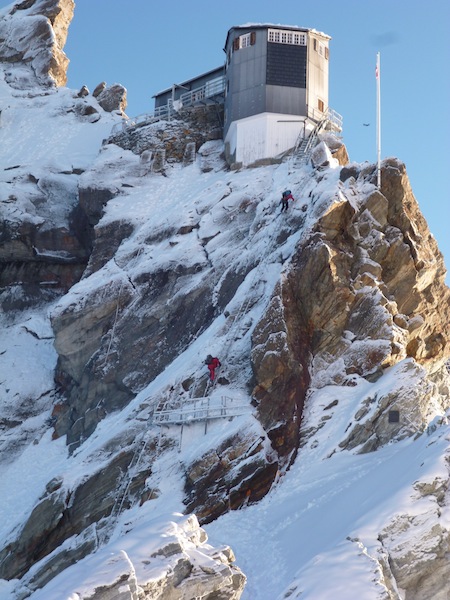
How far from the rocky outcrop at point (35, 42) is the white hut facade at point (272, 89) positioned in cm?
2189

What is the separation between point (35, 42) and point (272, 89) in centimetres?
2852

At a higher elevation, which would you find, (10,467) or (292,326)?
(292,326)

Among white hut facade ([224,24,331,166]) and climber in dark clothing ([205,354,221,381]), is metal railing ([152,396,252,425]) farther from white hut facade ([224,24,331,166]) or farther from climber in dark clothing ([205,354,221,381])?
white hut facade ([224,24,331,166])

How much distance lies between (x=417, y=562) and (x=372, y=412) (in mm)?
10962

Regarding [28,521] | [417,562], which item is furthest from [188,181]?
[417,562]

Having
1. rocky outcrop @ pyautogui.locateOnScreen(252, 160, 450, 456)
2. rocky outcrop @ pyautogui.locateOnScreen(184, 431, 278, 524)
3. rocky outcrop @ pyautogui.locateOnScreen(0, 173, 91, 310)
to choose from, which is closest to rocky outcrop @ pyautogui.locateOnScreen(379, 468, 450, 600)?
rocky outcrop @ pyautogui.locateOnScreen(252, 160, 450, 456)

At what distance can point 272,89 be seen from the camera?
60.2 m

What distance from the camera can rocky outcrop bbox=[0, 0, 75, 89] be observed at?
3127 inches

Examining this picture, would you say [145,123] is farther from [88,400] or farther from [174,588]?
[174,588]

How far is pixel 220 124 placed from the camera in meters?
65.4

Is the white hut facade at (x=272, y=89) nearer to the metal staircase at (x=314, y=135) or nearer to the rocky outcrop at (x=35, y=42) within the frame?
the metal staircase at (x=314, y=135)

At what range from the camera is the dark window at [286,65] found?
60312mm

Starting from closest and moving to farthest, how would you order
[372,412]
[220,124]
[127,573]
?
1. [127,573]
2. [372,412]
3. [220,124]

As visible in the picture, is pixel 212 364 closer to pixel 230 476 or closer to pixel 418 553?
pixel 230 476
